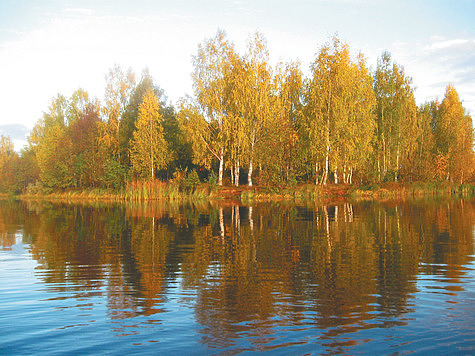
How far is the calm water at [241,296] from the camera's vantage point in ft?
16.4

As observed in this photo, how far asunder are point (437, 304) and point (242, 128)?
37.2 metres

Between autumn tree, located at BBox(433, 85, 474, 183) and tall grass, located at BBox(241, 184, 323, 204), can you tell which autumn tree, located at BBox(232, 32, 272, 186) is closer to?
tall grass, located at BBox(241, 184, 323, 204)

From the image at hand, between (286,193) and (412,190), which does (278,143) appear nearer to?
(286,193)

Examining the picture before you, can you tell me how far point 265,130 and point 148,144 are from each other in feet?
48.7

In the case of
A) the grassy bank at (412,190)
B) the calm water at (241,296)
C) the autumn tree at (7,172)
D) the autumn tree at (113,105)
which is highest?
the autumn tree at (113,105)

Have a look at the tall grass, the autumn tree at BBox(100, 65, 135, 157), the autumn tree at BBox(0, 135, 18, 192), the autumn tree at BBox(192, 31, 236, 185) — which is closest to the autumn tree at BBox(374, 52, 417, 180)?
the tall grass

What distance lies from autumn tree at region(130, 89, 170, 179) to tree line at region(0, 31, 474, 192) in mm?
133

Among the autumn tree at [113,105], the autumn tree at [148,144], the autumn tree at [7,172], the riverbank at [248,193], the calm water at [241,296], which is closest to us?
the calm water at [241,296]

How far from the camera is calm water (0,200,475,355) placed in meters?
5.00

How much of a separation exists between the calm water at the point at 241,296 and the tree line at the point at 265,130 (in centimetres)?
3112

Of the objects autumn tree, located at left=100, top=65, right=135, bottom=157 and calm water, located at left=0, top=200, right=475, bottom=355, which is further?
autumn tree, located at left=100, top=65, right=135, bottom=157

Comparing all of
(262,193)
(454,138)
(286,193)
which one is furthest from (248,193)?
(454,138)

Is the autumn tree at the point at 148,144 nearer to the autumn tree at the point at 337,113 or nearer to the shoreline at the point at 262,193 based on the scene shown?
the shoreline at the point at 262,193

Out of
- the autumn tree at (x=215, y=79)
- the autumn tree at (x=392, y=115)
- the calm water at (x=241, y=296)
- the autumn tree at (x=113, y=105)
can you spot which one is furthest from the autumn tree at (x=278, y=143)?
the calm water at (x=241, y=296)
